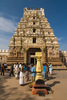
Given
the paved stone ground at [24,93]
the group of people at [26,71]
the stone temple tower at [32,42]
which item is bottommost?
the paved stone ground at [24,93]

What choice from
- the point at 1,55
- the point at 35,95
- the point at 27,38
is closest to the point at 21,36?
the point at 27,38

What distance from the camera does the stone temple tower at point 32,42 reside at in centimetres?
1977

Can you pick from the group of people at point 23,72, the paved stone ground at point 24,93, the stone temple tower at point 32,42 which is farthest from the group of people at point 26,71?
the stone temple tower at point 32,42

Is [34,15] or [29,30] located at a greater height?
[34,15]

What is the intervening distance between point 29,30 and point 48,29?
5253 mm

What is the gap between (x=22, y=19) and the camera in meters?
24.3

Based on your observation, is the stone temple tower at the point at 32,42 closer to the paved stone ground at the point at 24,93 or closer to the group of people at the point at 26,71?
the group of people at the point at 26,71

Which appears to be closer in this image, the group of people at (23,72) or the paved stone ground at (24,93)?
the paved stone ground at (24,93)

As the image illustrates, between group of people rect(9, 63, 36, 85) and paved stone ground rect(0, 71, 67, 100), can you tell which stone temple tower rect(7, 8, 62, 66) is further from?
paved stone ground rect(0, 71, 67, 100)

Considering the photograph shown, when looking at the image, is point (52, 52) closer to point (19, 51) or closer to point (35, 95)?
point (19, 51)

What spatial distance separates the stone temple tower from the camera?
19766 mm

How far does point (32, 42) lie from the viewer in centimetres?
2075

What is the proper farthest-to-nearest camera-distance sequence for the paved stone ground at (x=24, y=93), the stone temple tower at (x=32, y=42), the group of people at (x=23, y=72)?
1. the stone temple tower at (x=32, y=42)
2. the group of people at (x=23, y=72)
3. the paved stone ground at (x=24, y=93)

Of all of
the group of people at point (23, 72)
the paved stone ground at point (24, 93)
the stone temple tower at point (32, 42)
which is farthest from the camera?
the stone temple tower at point (32, 42)
